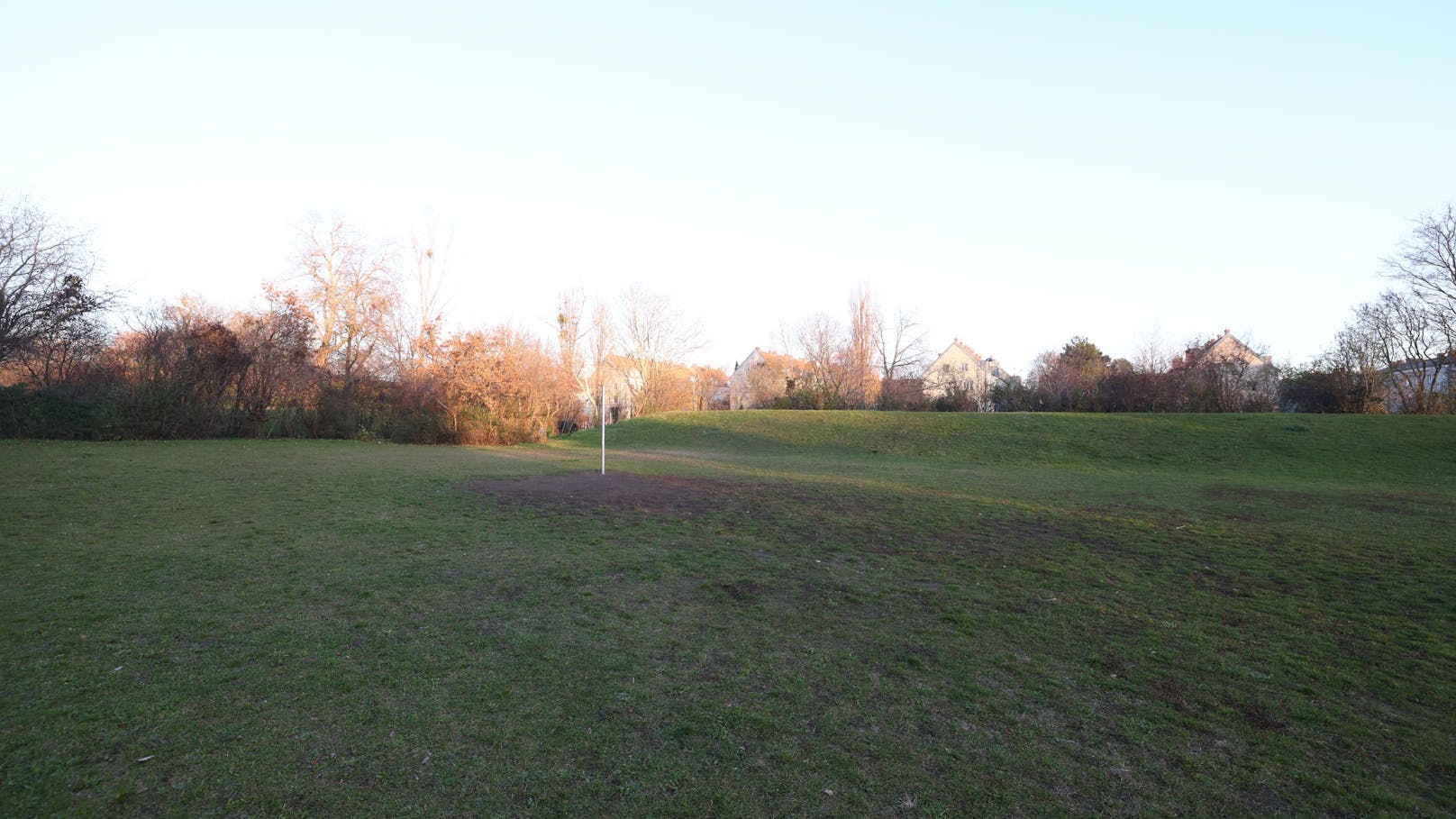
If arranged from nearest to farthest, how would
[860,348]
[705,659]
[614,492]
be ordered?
[705,659]
[614,492]
[860,348]

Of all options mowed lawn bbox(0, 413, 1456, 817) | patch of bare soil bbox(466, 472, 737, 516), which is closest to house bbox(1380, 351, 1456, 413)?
mowed lawn bbox(0, 413, 1456, 817)

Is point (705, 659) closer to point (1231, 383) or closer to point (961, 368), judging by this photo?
point (1231, 383)

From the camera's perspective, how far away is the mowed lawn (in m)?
2.82

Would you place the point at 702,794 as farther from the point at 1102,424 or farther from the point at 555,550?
the point at 1102,424

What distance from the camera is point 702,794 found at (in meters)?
2.75

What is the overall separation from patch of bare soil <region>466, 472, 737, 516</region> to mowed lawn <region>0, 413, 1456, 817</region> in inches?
18.4

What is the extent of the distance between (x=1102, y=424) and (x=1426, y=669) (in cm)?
2465

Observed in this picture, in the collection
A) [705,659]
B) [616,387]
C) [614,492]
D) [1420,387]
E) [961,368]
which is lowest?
[705,659]

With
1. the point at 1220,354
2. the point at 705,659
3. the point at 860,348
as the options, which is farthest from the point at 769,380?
the point at 705,659

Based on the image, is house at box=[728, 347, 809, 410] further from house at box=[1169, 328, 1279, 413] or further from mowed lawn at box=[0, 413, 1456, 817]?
mowed lawn at box=[0, 413, 1456, 817]

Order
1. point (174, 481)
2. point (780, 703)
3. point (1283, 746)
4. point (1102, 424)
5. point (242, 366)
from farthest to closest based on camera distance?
point (1102, 424) < point (242, 366) < point (174, 481) < point (780, 703) < point (1283, 746)

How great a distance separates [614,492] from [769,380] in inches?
1544

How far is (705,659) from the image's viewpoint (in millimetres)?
4289

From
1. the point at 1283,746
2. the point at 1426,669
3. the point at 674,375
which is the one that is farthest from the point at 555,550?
the point at 674,375
